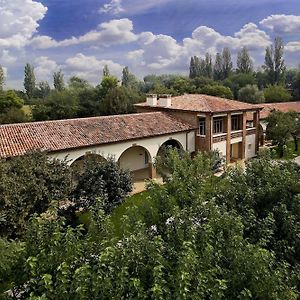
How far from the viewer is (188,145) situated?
3450 cm

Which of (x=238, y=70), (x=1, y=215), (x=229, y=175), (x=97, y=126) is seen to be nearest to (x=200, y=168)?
(x=229, y=175)

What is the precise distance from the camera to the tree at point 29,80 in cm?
10044

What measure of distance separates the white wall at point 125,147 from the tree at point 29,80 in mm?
77740

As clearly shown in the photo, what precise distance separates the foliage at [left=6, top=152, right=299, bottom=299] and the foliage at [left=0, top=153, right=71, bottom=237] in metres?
4.49

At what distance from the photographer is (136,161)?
34.8 metres

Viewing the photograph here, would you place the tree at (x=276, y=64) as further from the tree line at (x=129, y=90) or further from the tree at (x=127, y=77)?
the tree at (x=127, y=77)

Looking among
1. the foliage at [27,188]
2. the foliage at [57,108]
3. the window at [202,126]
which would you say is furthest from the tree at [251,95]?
the foliage at [27,188]

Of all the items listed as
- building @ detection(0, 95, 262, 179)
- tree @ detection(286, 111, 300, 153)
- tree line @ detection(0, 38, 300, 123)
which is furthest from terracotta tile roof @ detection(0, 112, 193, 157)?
tree line @ detection(0, 38, 300, 123)

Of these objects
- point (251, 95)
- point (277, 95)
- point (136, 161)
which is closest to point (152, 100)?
point (136, 161)

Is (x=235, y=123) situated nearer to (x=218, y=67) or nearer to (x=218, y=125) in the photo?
(x=218, y=125)

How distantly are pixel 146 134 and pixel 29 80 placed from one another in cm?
8098

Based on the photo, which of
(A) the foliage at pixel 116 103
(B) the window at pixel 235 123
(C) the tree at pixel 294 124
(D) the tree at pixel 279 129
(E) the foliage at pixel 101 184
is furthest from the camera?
(A) the foliage at pixel 116 103

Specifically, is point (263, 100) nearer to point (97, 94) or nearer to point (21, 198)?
point (97, 94)

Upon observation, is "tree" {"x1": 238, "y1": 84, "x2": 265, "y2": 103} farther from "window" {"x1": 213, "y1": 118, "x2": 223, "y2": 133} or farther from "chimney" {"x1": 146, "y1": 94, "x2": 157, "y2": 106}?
"window" {"x1": 213, "y1": 118, "x2": 223, "y2": 133}
